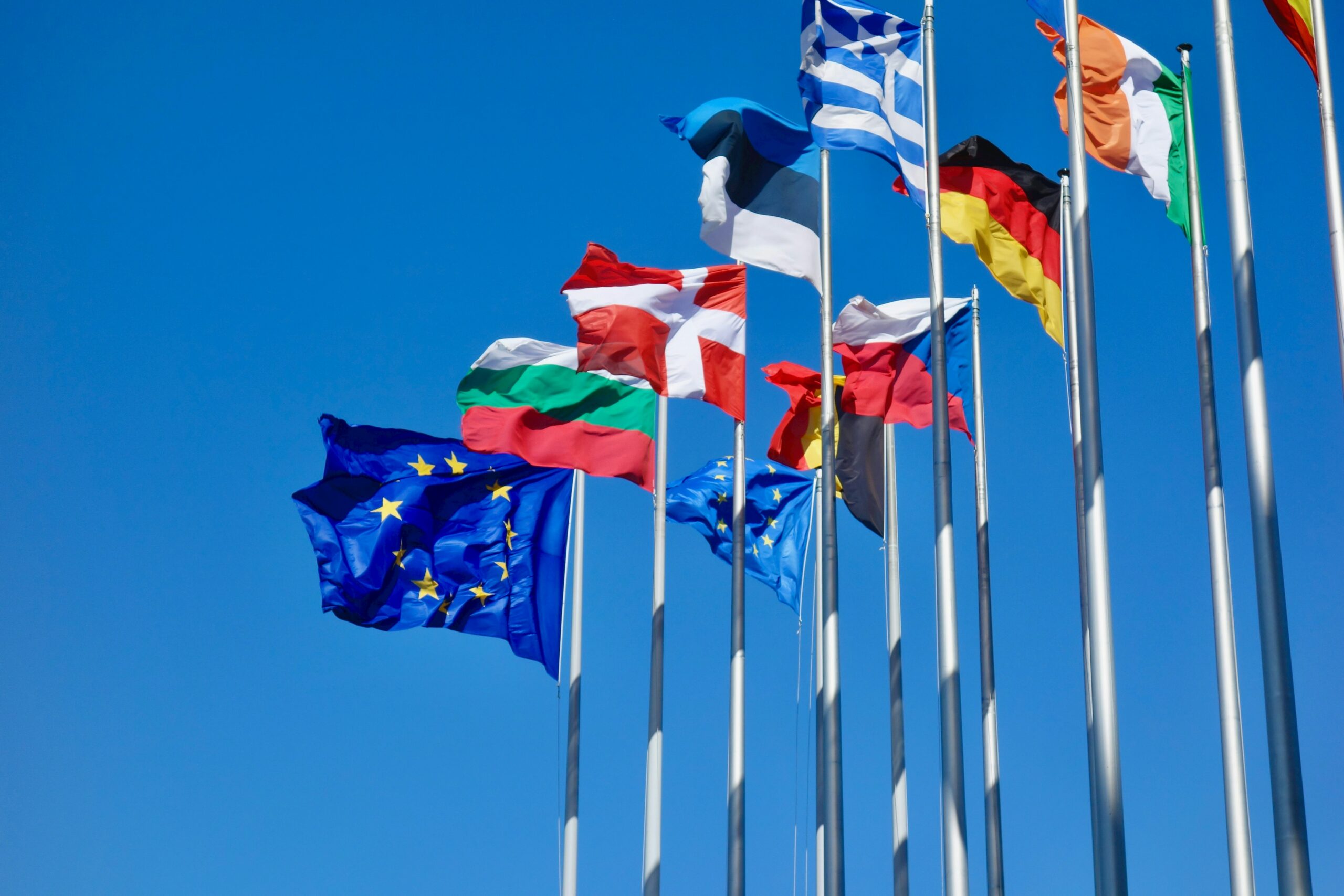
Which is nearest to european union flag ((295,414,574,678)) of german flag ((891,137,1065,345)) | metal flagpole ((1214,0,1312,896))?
german flag ((891,137,1065,345))

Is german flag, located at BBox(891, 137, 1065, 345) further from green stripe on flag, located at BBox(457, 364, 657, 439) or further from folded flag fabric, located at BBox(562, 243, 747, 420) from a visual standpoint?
green stripe on flag, located at BBox(457, 364, 657, 439)

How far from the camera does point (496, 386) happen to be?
974 inches

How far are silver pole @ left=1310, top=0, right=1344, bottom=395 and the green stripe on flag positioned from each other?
11.9 metres

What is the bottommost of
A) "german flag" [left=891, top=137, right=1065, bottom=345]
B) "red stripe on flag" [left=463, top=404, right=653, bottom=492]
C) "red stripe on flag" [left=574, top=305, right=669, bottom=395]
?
"red stripe on flag" [left=463, top=404, right=653, bottom=492]

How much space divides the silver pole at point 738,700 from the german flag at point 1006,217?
4622 millimetres

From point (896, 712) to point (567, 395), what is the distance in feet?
23.6

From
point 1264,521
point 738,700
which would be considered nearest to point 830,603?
point 738,700

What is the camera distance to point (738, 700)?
2191 cm

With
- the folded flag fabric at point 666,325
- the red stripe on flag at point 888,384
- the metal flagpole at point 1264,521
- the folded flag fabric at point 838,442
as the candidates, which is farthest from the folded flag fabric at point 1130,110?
the folded flag fabric at point 838,442

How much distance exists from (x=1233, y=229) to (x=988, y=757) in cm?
964

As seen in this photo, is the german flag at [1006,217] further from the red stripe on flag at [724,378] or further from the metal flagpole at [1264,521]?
the metal flagpole at [1264,521]

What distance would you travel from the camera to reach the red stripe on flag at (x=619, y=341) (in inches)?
877

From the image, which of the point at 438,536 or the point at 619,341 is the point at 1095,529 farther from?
the point at 438,536

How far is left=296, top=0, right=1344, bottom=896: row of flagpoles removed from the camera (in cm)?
1477
